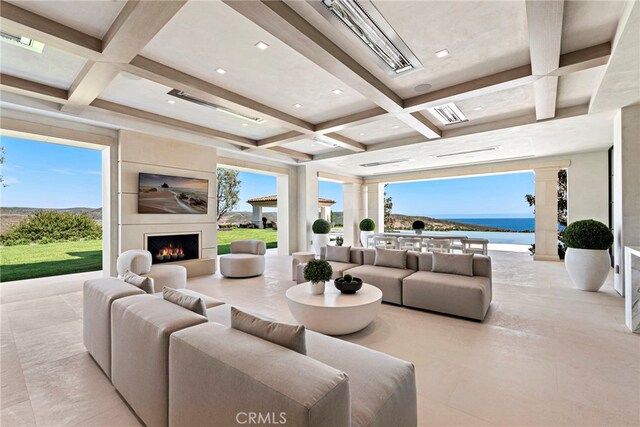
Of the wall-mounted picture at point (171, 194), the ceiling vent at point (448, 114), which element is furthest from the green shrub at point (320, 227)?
the ceiling vent at point (448, 114)

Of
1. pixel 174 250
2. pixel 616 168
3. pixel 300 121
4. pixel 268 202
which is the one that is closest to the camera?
pixel 616 168

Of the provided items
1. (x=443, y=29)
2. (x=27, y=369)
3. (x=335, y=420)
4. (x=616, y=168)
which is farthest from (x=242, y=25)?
(x=616, y=168)

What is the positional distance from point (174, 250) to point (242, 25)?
16.9 feet

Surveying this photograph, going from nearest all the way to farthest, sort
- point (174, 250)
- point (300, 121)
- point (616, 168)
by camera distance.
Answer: point (616, 168) → point (300, 121) → point (174, 250)

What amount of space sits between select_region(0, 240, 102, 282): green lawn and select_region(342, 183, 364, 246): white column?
8.90 meters

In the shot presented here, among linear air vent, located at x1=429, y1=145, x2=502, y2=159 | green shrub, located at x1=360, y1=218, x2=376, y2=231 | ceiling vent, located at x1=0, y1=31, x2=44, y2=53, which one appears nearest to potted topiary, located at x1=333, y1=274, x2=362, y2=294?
ceiling vent, located at x1=0, y1=31, x2=44, y2=53

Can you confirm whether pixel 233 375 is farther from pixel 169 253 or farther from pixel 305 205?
pixel 305 205

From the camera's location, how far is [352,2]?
8.20ft

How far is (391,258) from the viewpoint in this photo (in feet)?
15.4

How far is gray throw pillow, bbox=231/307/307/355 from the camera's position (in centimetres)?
139

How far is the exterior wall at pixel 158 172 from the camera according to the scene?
18.3 feet

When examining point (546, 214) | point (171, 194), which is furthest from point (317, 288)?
point (546, 214)

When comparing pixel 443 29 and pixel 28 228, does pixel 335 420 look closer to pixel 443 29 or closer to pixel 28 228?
pixel 443 29

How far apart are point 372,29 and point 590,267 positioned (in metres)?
5.22
